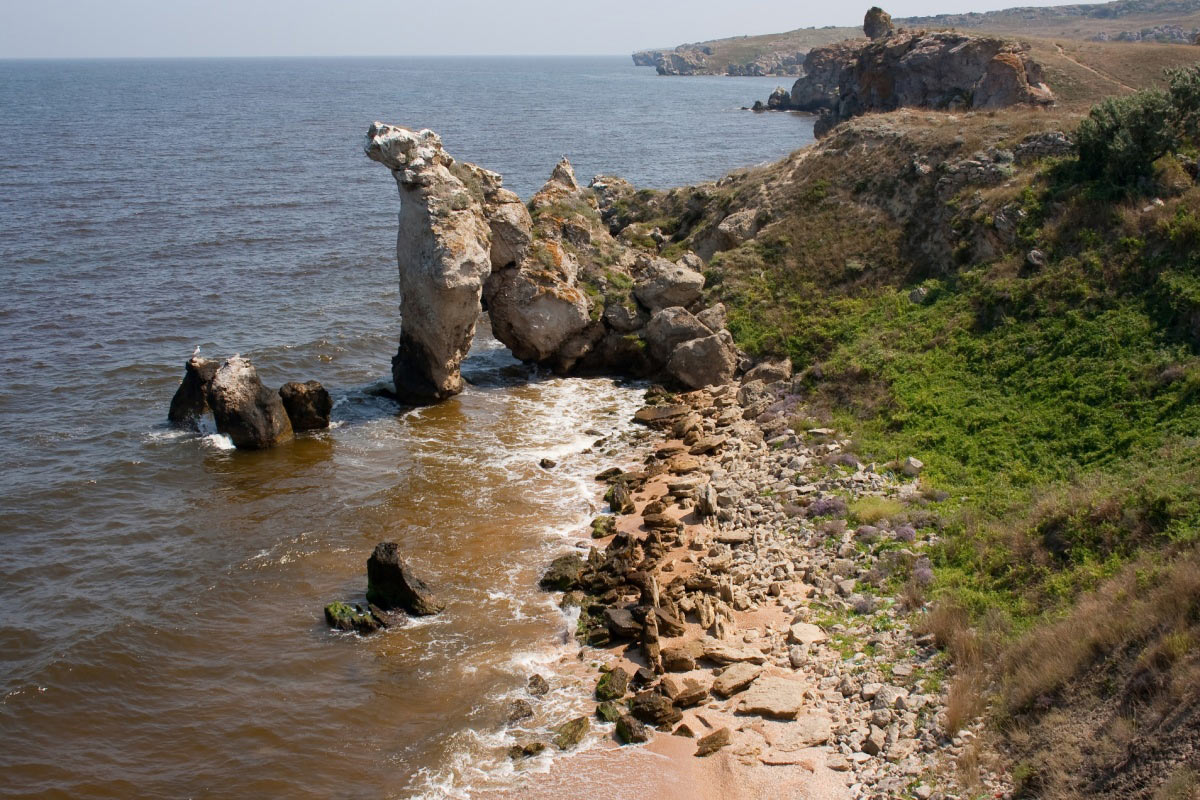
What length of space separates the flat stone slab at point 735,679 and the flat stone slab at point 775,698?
0.53 ft

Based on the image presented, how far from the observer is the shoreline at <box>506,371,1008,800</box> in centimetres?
1441

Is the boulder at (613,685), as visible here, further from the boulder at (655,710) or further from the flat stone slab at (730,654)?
the flat stone slab at (730,654)

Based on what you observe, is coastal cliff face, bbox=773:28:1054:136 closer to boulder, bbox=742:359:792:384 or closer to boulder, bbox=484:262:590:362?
boulder, bbox=742:359:792:384

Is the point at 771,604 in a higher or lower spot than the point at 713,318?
lower

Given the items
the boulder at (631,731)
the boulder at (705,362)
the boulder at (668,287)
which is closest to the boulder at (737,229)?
the boulder at (668,287)

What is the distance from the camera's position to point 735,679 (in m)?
16.5

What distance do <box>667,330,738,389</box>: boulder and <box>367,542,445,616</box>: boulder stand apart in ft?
46.5

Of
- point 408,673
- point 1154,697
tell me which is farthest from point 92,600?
point 1154,697

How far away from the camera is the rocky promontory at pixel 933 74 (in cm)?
6081

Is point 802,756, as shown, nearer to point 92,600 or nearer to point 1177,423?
point 1177,423

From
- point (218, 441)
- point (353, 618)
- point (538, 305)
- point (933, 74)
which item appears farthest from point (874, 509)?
point (933, 74)

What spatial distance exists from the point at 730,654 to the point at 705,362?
15471 mm

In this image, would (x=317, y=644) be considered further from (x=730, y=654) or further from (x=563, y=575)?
(x=730, y=654)

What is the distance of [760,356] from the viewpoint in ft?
104
